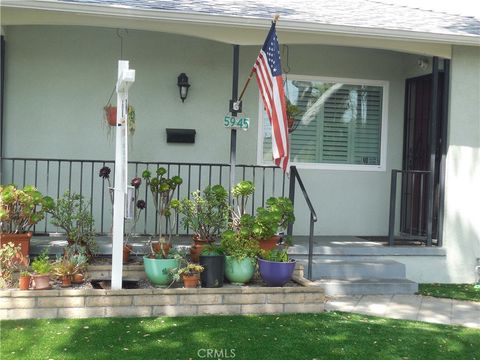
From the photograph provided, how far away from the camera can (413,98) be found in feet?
27.8

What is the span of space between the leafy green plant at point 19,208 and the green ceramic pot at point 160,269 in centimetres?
124

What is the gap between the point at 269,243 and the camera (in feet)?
20.8

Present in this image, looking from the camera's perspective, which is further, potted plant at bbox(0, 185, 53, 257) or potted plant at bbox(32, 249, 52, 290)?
potted plant at bbox(0, 185, 53, 257)

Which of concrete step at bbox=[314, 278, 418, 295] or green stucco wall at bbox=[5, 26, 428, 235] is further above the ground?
green stucco wall at bbox=[5, 26, 428, 235]

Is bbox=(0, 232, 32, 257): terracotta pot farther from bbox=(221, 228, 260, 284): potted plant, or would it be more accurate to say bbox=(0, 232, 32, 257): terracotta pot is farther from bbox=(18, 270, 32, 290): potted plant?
bbox=(221, 228, 260, 284): potted plant

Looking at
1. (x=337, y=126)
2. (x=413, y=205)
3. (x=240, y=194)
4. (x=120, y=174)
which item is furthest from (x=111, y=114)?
(x=413, y=205)

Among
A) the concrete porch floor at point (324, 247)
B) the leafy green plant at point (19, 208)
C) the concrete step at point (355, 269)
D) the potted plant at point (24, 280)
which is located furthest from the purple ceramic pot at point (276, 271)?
the leafy green plant at point (19, 208)

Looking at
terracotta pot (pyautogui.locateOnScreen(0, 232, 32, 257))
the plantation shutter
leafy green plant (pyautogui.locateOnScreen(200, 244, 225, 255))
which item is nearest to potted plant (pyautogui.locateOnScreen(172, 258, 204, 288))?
leafy green plant (pyautogui.locateOnScreen(200, 244, 225, 255))

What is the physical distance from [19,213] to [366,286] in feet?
11.8

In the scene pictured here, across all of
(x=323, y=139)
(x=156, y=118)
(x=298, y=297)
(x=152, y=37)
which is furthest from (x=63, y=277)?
(x=323, y=139)

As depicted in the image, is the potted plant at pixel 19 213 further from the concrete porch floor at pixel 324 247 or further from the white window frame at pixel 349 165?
the white window frame at pixel 349 165

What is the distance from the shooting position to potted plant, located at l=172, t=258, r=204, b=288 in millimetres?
5484

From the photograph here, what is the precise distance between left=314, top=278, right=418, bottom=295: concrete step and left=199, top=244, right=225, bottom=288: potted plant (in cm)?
123

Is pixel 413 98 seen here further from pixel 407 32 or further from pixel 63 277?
pixel 63 277
